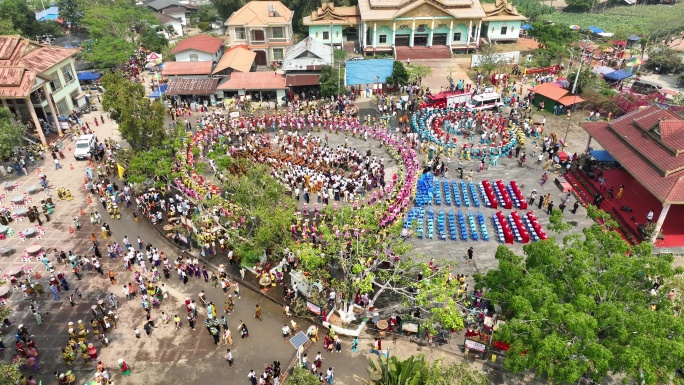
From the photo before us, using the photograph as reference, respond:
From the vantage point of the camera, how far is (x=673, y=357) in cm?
1722

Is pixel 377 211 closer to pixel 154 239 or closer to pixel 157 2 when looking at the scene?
pixel 154 239

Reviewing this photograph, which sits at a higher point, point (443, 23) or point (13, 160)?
point (443, 23)

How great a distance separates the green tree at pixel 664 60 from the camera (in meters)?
62.2

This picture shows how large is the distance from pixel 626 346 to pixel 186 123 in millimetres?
44612

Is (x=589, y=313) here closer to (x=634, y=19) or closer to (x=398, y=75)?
(x=398, y=75)

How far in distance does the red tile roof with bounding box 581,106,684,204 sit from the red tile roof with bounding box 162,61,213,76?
43.2m

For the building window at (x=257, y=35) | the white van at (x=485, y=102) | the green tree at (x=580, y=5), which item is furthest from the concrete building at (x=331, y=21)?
the green tree at (x=580, y=5)

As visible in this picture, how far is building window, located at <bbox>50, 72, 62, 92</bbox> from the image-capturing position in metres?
50.2

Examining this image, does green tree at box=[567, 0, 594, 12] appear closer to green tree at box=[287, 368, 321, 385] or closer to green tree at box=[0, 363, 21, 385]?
green tree at box=[287, 368, 321, 385]

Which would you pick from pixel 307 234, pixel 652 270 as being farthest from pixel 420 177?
pixel 652 270

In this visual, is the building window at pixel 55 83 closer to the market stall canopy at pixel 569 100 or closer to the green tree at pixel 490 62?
the green tree at pixel 490 62

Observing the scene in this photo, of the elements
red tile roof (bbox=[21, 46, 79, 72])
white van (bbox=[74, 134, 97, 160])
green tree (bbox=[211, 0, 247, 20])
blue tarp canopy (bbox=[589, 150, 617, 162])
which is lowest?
blue tarp canopy (bbox=[589, 150, 617, 162])

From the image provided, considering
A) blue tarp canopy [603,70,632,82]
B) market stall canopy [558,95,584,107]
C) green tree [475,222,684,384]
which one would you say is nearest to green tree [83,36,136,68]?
market stall canopy [558,95,584,107]

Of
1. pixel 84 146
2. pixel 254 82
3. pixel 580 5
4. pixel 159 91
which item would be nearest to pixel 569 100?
pixel 254 82
